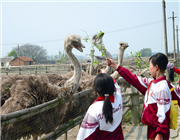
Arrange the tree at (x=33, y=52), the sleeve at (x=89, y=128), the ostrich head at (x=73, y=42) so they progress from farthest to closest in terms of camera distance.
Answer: the tree at (x=33, y=52)
the ostrich head at (x=73, y=42)
the sleeve at (x=89, y=128)

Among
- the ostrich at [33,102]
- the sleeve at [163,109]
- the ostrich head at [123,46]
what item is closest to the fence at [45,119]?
the ostrich at [33,102]

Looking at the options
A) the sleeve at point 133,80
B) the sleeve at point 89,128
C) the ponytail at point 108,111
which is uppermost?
the sleeve at point 133,80

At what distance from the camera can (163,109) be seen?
179cm

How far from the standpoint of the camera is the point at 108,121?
1595 millimetres

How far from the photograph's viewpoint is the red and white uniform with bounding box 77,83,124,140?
1.54m

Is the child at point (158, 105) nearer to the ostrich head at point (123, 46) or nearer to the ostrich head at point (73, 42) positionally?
the ostrich head at point (73, 42)

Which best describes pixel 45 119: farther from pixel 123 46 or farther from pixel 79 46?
pixel 123 46

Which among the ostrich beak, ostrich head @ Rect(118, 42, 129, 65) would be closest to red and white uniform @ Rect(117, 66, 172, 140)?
the ostrich beak

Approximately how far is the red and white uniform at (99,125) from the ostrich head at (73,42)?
2153mm

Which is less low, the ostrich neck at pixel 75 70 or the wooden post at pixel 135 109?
the ostrich neck at pixel 75 70

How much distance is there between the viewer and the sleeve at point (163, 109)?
5.75 feet

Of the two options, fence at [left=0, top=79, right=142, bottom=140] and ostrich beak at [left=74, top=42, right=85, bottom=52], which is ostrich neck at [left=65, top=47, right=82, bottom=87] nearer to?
ostrich beak at [left=74, top=42, right=85, bottom=52]

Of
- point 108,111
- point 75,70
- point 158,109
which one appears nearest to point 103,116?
point 108,111

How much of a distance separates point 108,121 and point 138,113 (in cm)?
334
